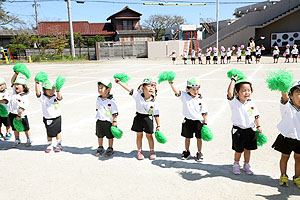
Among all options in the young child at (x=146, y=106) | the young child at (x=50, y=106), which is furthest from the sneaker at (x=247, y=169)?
the young child at (x=50, y=106)

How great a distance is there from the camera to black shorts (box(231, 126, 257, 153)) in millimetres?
3822

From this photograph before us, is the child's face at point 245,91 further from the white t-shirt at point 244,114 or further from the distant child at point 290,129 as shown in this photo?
the distant child at point 290,129

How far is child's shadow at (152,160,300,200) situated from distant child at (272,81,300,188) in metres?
0.12

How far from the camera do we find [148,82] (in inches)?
169

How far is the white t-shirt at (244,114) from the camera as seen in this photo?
380cm

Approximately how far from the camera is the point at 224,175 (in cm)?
394

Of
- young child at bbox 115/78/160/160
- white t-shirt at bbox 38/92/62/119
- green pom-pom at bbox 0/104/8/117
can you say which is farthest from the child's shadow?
green pom-pom at bbox 0/104/8/117

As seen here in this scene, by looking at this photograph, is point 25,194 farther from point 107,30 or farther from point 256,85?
point 107,30

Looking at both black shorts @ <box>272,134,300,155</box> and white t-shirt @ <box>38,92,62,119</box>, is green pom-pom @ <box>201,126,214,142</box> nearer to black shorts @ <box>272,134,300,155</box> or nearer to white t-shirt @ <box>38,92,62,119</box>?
black shorts @ <box>272,134,300,155</box>

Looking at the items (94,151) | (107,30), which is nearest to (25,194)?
(94,151)

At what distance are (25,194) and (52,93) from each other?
2019mm

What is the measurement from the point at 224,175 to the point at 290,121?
4.14 feet

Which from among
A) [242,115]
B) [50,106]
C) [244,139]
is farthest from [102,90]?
[244,139]

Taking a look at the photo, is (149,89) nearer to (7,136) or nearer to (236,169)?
(236,169)
